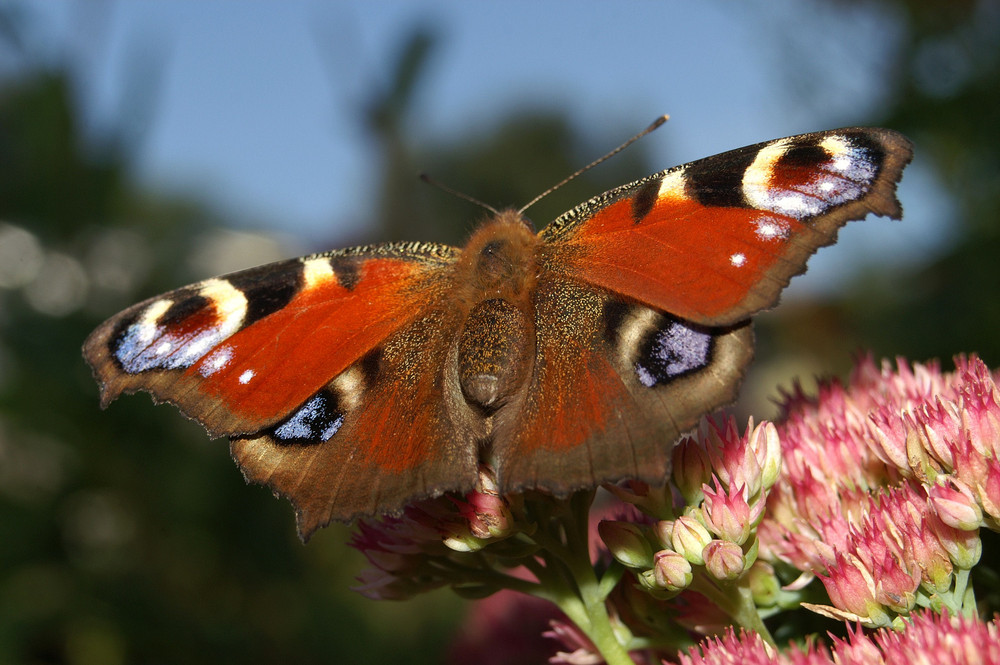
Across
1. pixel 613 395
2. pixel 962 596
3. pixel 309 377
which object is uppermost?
pixel 309 377

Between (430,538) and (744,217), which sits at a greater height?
(744,217)

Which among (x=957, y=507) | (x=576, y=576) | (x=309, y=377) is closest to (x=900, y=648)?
(x=957, y=507)

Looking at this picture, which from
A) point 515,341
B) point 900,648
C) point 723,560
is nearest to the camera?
point 900,648

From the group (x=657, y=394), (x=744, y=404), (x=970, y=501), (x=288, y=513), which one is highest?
(x=657, y=394)

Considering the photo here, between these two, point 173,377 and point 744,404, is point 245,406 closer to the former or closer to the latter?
point 173,377

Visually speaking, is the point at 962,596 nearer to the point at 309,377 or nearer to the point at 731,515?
the point at 731,515

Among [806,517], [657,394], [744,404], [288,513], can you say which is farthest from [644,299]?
[744,404]
